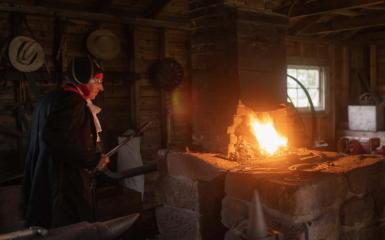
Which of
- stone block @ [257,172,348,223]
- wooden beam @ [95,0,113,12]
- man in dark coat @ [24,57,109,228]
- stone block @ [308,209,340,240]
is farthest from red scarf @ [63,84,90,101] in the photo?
wooden beam @ [95,0,113,12]

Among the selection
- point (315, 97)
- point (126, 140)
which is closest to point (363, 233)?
point (126, 140)

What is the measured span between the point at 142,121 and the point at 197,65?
9.32ft

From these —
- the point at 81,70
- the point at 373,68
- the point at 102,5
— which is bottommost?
the point at 81,70

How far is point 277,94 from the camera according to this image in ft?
12.8

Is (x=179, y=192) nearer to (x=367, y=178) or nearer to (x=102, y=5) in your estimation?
(x=367, y=178)

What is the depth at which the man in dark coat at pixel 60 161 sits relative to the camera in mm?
2855

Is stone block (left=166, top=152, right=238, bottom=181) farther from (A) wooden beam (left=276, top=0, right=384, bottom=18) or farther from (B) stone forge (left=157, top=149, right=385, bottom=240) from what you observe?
(A) wooden beam (left=276, top=0, right=384, bottom=18)

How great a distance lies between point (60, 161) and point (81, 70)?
0.74 m

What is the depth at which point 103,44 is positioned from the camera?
5.91 metres

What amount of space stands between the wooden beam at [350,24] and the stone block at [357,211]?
5.11 metres

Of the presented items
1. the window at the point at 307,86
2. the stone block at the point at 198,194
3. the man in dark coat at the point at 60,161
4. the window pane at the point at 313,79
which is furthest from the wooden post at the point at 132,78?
the window pane at the point at 313,79

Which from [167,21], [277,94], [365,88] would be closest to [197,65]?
[277,94]

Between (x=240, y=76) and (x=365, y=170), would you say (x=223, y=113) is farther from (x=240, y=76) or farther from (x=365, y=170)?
(x=365, y=170)

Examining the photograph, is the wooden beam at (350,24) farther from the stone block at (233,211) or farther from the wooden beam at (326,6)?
the stone block at (233,211)
